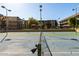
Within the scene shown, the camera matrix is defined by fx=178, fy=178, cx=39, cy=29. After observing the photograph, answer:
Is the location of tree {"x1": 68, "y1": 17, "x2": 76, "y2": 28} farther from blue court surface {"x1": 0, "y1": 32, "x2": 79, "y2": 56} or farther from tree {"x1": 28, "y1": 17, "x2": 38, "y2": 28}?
tree {"x1": 28, "y1": 17, "x2": 38, "y2": 28}

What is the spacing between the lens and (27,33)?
9.93 feet

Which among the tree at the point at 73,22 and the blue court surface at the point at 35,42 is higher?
the tree at the point at 73,22

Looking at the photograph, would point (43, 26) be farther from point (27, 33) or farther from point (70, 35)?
point (70, 35)

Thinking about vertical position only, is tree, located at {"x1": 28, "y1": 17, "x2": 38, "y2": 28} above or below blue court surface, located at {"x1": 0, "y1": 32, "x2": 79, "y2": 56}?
above

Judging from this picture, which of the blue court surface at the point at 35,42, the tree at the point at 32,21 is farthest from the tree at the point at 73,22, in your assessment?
the tree at the point at 32,21

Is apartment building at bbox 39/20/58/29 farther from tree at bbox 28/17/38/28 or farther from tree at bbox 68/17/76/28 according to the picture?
tree at bbox 68/17/76/28

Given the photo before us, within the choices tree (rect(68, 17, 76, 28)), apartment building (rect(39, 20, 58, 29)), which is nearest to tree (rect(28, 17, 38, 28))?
apartment building (rect(39, 20, 58, 29))

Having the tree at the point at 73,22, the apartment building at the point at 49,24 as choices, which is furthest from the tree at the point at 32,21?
the tree at the point at 73,22

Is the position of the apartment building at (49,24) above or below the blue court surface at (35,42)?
above

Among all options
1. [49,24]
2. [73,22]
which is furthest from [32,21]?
[73,22]

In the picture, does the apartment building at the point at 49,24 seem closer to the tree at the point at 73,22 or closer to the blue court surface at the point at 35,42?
the blue court surface at the point at 35,42

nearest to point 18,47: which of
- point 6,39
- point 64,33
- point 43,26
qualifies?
point 6,39

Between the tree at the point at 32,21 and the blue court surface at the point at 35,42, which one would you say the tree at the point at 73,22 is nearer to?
the blue court surface at the point at 35,42

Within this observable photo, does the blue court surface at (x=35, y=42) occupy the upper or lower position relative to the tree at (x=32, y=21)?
lower
